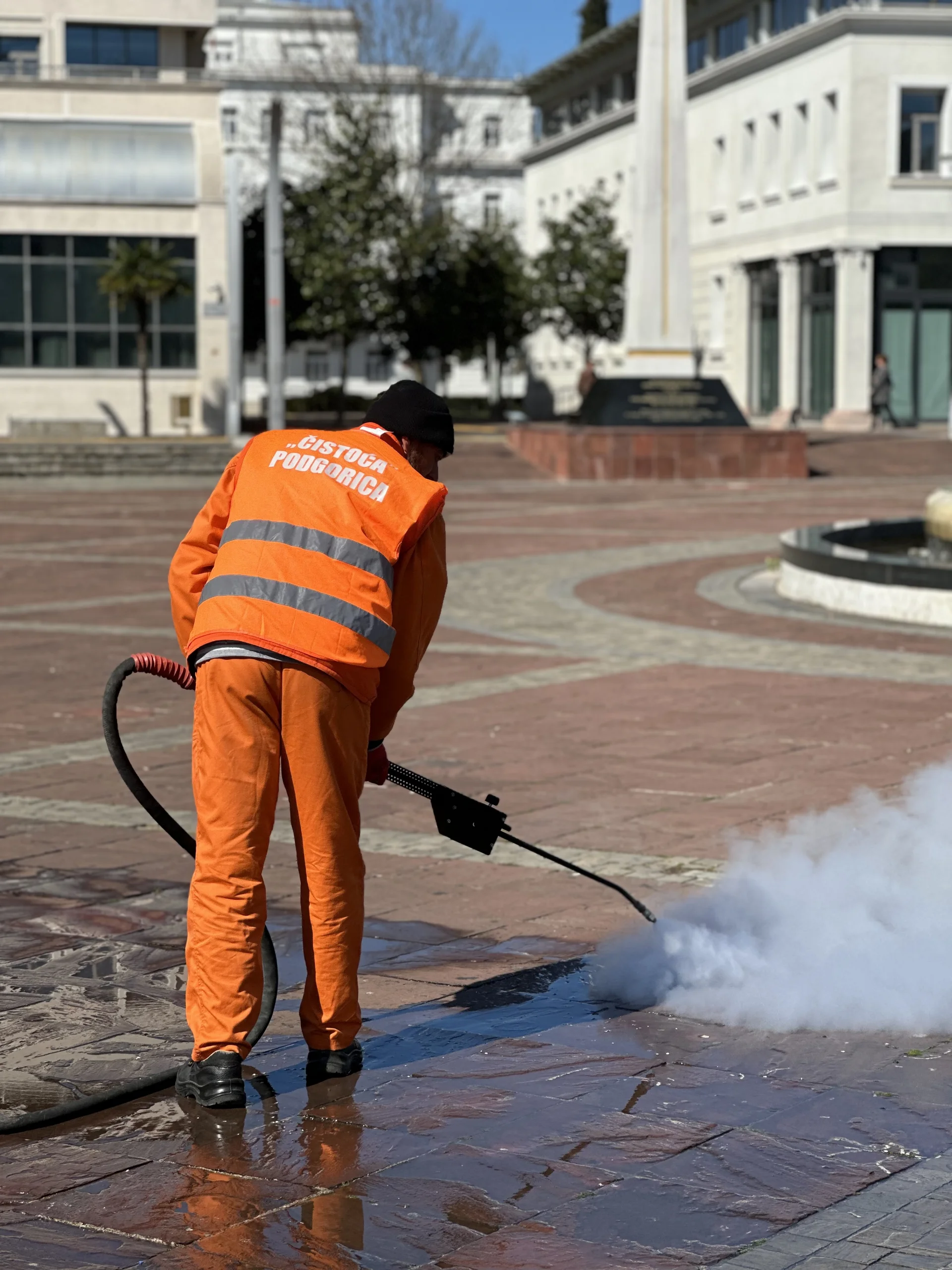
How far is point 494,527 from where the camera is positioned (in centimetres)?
2292

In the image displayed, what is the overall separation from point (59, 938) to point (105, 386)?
149 feet

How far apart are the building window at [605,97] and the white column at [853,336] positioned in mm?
22576

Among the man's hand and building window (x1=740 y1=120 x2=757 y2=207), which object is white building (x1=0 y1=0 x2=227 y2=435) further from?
the man's hand

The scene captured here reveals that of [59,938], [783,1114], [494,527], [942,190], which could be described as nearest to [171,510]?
[494,527]

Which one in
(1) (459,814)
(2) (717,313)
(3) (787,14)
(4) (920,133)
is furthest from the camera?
(2) (717,313)

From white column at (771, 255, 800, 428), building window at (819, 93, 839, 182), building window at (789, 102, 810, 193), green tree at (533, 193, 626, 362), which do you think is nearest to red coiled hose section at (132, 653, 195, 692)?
building window at (819, 93, 839, 182)

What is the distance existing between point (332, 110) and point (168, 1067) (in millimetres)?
51368

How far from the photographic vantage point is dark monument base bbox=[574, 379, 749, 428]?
108 ft

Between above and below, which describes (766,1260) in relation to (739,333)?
below

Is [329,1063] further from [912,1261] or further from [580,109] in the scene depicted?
[580,109]

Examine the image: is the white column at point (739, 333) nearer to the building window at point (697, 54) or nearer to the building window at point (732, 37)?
the building window at point (732, 37)

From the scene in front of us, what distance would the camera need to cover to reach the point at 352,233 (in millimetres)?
51000


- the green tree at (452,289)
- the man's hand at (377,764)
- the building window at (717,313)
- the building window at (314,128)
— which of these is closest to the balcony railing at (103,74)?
the building window at (314,128)

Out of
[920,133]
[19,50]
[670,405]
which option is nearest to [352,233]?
[19,50]
